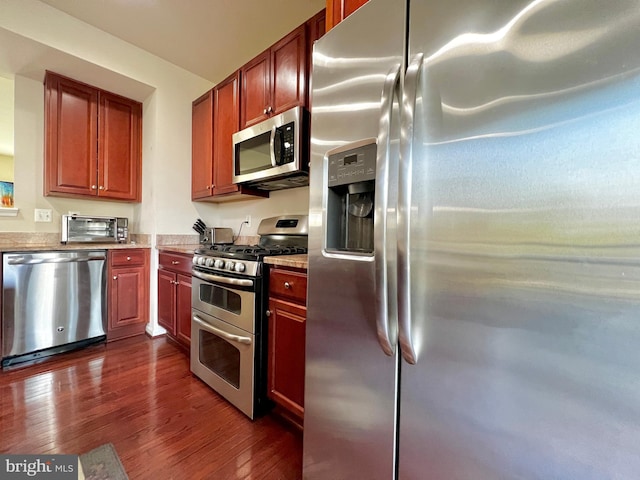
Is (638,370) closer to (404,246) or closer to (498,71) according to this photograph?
(404,246)

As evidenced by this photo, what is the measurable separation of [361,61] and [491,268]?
74cm

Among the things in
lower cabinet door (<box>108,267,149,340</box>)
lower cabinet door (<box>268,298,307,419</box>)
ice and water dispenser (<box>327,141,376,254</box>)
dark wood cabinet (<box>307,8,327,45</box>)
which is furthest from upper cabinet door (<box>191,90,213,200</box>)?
ice and water dispenser (<box>327,141,376,254</box>)

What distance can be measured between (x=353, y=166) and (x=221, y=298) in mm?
1263

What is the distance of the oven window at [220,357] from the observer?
1.66 meters

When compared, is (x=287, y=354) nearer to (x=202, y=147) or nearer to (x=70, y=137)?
(x=202, y=147)

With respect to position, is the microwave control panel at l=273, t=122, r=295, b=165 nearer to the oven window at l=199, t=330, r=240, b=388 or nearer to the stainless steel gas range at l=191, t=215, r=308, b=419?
the stainless steel gas range at l=191, t=215, r=308, b=419

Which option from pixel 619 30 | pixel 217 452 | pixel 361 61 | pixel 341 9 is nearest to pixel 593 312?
pixel 619 30

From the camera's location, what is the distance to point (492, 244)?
63 cm

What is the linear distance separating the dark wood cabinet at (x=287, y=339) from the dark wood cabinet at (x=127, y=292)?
191 cm

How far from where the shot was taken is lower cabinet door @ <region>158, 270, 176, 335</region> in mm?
2498

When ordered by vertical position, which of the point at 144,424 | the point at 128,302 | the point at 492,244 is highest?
the point at 492,244

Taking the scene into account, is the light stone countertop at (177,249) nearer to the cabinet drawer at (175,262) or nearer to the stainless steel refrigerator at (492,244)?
the cabinet drawer at (175,262)

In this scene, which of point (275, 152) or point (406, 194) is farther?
point (275, 152)

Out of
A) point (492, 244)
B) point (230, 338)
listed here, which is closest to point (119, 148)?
point (230, 338)
